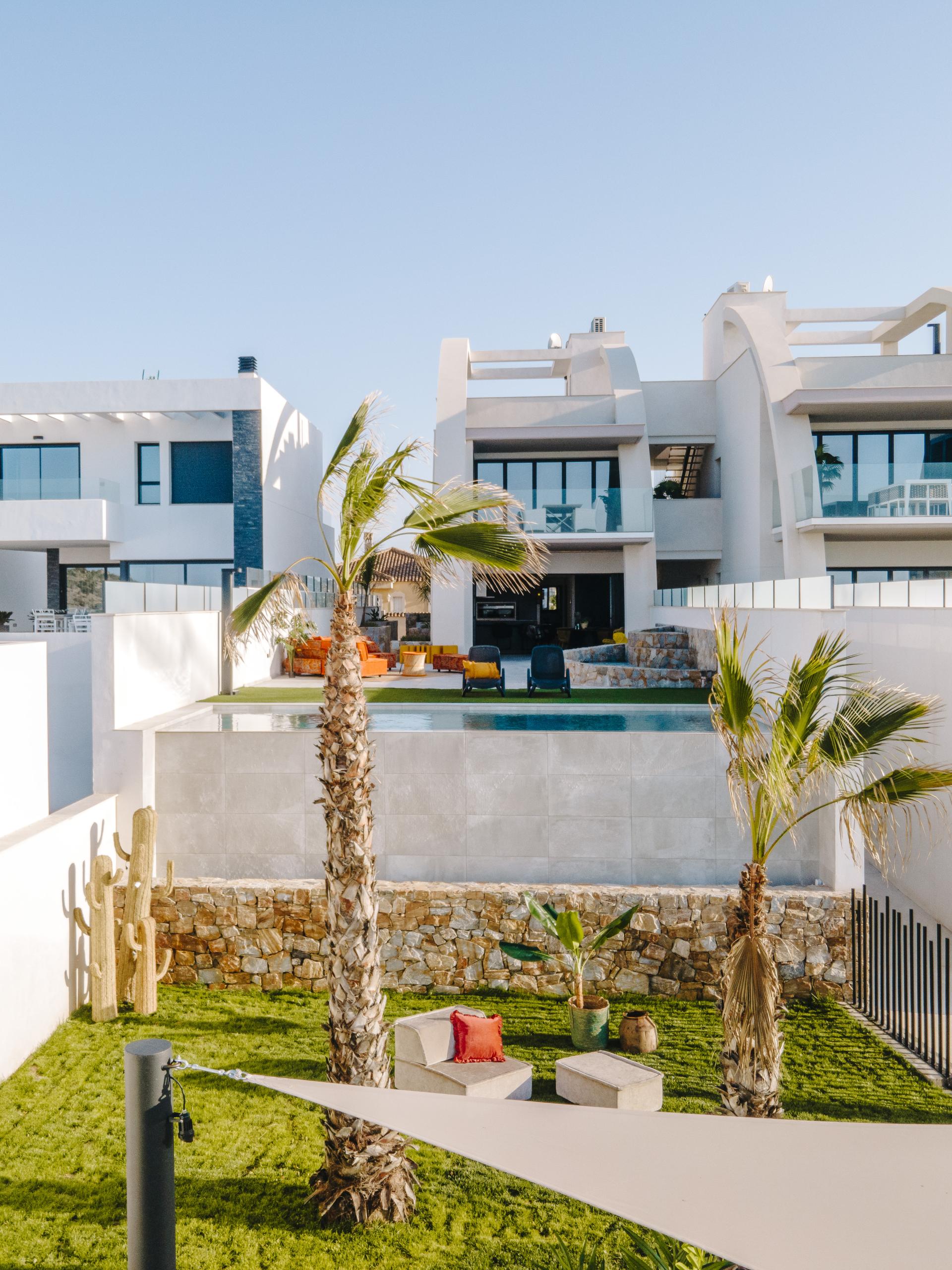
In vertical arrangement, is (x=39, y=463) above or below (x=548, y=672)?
above

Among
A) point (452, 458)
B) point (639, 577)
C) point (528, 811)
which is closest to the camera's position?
point (528, 811)

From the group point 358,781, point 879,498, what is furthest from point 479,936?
point 879,498

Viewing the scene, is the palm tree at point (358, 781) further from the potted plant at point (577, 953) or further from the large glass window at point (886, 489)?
the large glass window at point (886, 489)

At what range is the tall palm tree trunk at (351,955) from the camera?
573 cm

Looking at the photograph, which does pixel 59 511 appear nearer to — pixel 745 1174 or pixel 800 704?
pixel 800 704

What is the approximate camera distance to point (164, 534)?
2359 centimetres

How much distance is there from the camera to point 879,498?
21188mm

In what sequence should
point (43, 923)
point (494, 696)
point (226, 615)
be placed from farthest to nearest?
point (226, 615) < point (494, 696) < point (43, 923)

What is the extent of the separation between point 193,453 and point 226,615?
8.87m

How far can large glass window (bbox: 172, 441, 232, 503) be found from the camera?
23594 millimetres

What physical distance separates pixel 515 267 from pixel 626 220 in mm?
4168

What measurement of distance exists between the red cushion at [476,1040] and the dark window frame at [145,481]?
19008 millimetres

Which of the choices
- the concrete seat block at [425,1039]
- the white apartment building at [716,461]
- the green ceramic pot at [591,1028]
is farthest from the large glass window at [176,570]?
the green ceramic pot at [591,1028]

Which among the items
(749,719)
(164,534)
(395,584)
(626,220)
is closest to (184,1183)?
(749,719)
